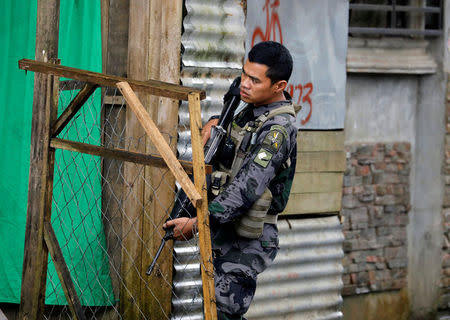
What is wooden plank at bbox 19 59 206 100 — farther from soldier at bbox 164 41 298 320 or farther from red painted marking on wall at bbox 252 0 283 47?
red painted marking on wall at bbox 252 0 283 47

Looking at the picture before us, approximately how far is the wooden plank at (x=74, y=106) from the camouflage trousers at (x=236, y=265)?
1.02 meters

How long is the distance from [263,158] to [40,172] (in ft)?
4.37

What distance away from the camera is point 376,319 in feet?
21.6

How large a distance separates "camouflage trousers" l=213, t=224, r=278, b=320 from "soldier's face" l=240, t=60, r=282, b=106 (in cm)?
71

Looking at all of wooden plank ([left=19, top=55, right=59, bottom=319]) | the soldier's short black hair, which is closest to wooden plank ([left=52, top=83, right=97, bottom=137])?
wooden plank ([left=19, top=55, right=59, bottom=319])

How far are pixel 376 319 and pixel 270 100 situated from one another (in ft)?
11.1

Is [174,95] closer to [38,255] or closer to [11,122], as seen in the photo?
[38,255]

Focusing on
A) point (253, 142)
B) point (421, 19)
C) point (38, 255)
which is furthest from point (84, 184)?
→ point (421, 19)

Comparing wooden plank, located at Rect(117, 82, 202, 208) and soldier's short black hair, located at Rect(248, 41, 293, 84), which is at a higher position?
soldier's short black hair, located at Rect(248, 41, 293, 84)

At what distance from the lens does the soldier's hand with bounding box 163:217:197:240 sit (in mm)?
3637

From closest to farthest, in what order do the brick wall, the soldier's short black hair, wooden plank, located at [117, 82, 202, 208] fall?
wooden plank, located at [117, 82, 202, 208] → the soldier's short black hair → the brick wall

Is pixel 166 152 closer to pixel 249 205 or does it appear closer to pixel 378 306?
pixel 249 205

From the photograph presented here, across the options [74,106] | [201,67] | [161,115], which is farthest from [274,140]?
[201,67]

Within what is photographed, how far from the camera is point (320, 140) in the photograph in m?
5.92
